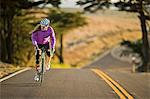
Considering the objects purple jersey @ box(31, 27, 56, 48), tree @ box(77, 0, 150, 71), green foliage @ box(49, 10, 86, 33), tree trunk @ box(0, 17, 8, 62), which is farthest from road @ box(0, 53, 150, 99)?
green foliage @ box(49, 10, 86, 33)

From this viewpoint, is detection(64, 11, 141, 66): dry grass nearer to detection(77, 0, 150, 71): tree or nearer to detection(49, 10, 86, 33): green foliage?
detection(49, 10, 86, 33): green foliage

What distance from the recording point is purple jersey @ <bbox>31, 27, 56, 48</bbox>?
13.9 metres

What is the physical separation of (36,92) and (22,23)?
33.7 meters

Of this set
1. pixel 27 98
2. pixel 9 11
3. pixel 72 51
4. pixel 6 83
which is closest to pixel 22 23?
pixel 9 11

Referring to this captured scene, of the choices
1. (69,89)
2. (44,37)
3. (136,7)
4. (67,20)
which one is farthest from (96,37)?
(69,89)

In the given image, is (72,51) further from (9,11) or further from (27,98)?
(27,98)

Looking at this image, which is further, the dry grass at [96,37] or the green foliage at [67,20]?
the dry grass at [96,37]

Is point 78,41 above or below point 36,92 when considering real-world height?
below

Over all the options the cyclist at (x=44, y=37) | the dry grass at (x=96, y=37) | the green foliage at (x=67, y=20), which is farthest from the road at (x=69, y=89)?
the dry grass at (x=96, y=37)

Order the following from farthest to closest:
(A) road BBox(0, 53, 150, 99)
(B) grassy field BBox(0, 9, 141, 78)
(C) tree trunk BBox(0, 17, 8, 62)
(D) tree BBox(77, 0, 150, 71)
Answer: (B) grassy field BBox(0, 9, 141, 78), (C) tree trunk BBox(0, 17, 8, 62), (D) tree BBox(77, 0, 150, 71), (A) road BBox(0, 53, 150, 99)

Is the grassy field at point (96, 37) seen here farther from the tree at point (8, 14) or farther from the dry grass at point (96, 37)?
the tree at point (8, 14)

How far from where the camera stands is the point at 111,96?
12625 mm

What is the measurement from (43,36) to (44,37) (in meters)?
0.04

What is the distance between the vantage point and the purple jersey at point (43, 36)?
13.9 meters
